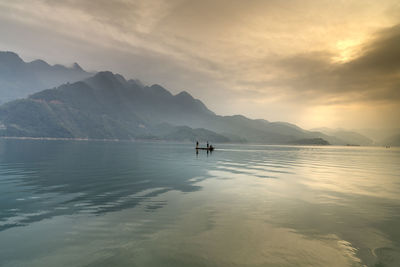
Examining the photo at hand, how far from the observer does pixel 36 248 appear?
11.9m

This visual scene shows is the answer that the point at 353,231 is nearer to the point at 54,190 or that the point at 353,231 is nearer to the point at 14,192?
the point at 54,190

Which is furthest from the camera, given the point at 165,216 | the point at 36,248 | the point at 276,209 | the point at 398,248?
the point at 276,209

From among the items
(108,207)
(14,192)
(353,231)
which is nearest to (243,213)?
(353,231)

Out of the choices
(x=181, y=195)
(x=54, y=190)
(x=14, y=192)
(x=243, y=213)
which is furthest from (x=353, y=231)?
(x=14, y=192)

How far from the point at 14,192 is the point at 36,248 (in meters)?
16.7

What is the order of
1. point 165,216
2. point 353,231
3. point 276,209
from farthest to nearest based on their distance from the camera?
point 276,209 → point 165,216 → point 353,231

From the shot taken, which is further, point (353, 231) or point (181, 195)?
point (181, 195)

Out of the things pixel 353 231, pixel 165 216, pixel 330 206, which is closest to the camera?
pixel 353 231

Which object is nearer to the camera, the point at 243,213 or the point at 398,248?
the point at 398,248

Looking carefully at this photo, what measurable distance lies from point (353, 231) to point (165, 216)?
13.0m

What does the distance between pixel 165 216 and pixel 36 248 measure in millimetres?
8103

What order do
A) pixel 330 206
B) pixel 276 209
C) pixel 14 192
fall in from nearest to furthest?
pixel 276 209
pixel 330 206
pixel 14 192

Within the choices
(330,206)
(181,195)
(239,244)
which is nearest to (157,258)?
(239,244)

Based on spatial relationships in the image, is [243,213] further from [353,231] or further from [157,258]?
[157,258]
